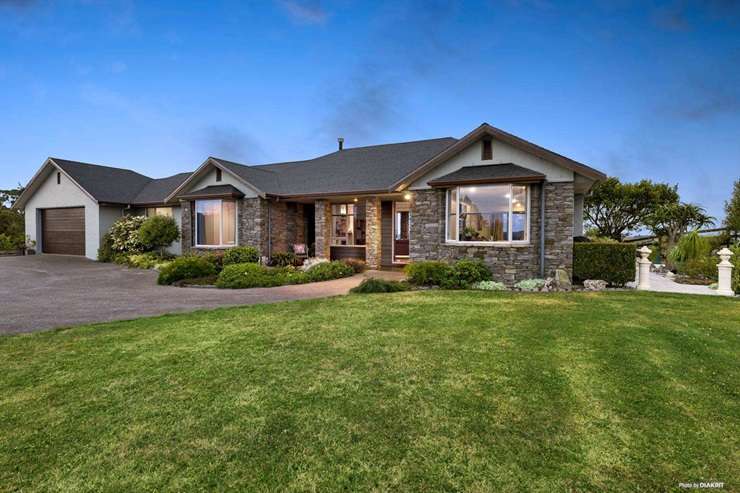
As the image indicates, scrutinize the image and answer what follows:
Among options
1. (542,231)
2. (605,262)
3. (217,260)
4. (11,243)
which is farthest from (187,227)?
(605,262)

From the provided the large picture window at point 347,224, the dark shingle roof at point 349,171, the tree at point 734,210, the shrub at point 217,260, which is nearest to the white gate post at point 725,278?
the dark shingle roof at point 349,171

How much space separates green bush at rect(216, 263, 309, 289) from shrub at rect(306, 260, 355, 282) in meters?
0.34

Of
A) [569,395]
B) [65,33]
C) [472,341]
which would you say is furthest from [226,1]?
[569,395]

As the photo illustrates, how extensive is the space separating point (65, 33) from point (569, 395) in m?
23.7

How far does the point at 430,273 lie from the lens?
1107 centimetres

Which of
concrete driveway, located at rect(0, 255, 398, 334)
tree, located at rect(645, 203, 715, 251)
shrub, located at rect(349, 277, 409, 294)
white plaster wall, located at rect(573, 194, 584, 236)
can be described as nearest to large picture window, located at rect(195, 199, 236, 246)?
concrete driveway, located at rect(0, 255, 398, 334)

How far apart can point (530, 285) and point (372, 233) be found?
288 inches

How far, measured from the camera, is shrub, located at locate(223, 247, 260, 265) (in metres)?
14.9

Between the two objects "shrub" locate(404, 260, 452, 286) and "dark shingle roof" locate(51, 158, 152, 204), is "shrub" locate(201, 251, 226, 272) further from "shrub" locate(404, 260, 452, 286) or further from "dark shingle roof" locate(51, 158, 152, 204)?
"dark shingle roof" locate(51, 158, 152, 204)

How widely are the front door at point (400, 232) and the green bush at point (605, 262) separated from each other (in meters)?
7.03

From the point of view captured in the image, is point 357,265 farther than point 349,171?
No

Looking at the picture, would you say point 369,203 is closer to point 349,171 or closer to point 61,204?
point 349,171

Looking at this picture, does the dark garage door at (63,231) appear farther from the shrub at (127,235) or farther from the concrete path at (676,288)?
the concrete path at (676,288)

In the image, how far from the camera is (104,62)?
60.0 feet
